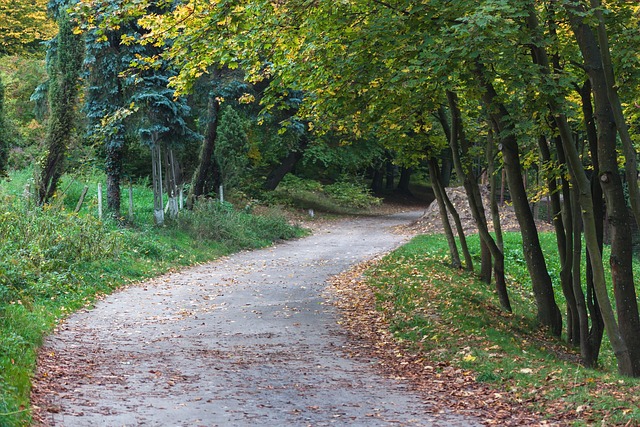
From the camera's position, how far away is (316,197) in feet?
143

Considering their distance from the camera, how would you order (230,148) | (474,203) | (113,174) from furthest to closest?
(230,148)
(113,174)
(474,203)

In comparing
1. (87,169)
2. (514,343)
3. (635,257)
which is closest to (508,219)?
(635,257)

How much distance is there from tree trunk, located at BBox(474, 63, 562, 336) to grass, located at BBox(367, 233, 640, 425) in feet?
1.26

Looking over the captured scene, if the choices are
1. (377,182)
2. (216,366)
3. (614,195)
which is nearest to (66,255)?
(216,366)

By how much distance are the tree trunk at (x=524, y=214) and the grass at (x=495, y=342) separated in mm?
383

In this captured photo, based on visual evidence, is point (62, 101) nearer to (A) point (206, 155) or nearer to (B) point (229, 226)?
(B) point (229, 226)

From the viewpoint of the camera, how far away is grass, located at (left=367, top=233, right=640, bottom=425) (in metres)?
7.30

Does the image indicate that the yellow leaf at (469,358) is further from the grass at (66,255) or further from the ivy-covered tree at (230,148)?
the ivy-covered tree at (230,148)

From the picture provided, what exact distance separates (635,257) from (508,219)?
537cm

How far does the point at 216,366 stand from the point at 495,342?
3.79 m

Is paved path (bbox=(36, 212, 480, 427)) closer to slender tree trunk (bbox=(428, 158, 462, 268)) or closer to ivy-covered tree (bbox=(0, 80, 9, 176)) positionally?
slender tree trunk (bbox=(428, 158, 462, 268))

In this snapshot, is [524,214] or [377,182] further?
[377,182]

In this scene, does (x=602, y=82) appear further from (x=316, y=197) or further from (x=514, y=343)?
(x=316, y=197)

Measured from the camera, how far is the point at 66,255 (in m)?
15.1
